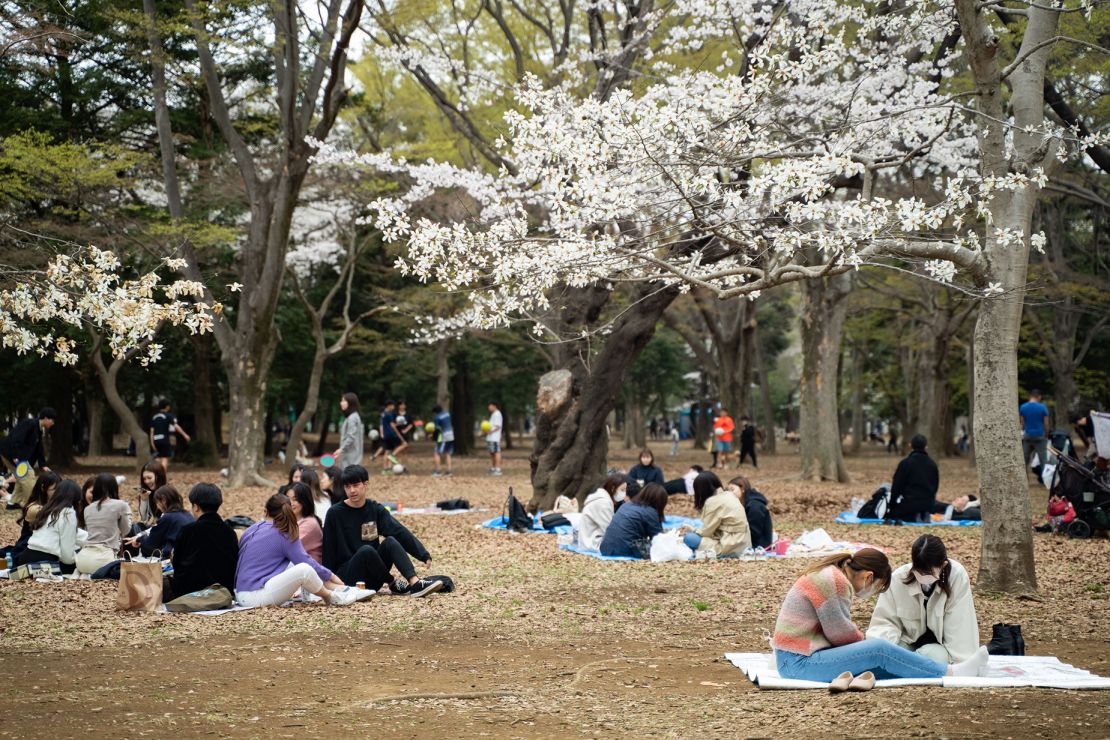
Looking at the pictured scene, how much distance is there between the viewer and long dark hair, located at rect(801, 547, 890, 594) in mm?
5672

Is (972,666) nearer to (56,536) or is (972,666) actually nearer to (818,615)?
(818,615)

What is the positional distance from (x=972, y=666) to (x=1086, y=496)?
765cm

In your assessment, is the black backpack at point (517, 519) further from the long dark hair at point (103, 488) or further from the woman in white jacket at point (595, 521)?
the long dark hair at point (103, 488)

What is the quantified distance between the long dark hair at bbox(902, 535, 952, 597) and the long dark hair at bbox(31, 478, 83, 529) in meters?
7.02

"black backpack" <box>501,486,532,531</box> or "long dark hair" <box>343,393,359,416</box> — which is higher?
"long dark hair" <box>343,393,359,416</box>

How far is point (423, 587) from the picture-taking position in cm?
896

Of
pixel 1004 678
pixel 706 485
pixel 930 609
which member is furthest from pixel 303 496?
pixel 1004 678

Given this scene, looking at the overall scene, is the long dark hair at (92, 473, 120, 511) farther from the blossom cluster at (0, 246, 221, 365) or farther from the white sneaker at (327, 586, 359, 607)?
the white sneaker at (327, 586, 359, 607)

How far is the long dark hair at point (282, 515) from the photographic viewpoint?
322 inches

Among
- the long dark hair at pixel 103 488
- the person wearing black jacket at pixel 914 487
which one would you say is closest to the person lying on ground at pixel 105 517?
the long dark hair at pixel 103 488

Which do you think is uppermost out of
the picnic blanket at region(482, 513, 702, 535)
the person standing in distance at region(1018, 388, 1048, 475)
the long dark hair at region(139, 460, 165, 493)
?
the person standing in distance at region(1018, 388, 1048, 475)

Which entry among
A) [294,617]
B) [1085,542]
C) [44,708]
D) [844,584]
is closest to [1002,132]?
[844,584]

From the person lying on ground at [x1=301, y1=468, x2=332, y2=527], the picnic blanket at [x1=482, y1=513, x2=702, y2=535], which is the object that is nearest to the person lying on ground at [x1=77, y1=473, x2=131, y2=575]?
the person lying on ground at [x1=301, y1=468, x2=332, y2=527]

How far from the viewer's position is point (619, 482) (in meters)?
12.9
